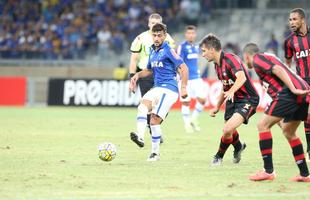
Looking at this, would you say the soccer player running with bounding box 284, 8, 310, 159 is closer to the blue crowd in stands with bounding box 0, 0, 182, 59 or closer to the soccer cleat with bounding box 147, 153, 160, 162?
the soccer cleat with bounding box 147, 153, 160, 162

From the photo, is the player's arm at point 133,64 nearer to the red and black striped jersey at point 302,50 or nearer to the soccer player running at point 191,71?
the red and black striped jersey at point 302,50

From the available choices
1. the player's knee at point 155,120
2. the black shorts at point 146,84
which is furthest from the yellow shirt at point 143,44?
the player's knee at point 155,120

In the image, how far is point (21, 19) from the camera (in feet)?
124

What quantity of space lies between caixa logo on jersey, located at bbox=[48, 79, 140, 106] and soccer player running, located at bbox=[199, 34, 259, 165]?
57.8 ft

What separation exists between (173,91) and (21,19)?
2575cm

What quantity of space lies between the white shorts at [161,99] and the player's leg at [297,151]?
9.88 ft

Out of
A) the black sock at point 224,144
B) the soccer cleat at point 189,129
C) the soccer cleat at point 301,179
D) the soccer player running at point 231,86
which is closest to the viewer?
the soccer cleat at point 301,179

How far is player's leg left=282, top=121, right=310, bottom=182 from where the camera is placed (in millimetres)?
10406

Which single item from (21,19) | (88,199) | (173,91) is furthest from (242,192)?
(21,19)

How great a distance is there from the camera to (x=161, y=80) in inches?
525

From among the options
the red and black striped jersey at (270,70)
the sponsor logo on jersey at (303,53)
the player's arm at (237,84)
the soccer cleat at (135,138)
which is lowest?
the soccer cleat at (135,138)

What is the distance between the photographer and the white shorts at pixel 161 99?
42.8 feet

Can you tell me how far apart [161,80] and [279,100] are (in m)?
3.45

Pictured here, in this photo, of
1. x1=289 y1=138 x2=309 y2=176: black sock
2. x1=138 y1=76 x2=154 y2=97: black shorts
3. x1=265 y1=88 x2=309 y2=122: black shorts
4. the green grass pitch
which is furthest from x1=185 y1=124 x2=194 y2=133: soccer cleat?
x1=265 y1=88 x2=309 y2=122: black shorts
